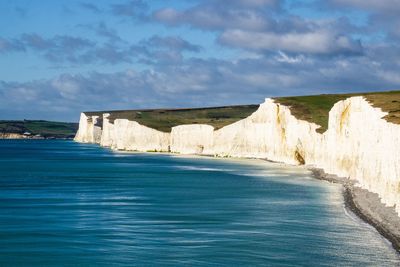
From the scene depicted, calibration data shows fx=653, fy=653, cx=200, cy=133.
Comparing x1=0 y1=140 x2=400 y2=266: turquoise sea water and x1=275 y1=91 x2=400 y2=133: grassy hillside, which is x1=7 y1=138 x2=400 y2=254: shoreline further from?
x1=275 y1=91 x2=400 y2=133: grassy hillside

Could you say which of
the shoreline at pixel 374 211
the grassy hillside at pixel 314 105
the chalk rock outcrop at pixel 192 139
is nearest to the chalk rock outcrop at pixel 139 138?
the chalk rock outcrop at pixel 192 139

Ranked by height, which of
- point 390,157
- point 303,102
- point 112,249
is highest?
point 303,102

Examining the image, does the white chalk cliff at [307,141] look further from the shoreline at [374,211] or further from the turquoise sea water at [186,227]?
the turquoise sea water at [186,227]

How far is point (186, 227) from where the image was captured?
3600cm

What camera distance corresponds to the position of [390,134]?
4122cm

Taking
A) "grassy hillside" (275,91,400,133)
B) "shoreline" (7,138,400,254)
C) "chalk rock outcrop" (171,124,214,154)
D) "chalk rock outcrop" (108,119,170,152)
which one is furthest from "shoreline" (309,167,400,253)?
"chalk rock outcrop" (108,119,170,152)

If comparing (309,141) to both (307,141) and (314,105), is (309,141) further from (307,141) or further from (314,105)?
(314,105)

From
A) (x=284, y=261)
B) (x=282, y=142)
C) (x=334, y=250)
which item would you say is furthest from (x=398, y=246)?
(x=282, y=142)

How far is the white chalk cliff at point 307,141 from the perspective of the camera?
143ft

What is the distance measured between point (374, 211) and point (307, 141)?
5566 cm

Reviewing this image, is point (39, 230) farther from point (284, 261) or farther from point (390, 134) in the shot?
point (390, 134)

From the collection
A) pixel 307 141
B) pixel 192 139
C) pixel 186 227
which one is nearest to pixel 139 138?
pixel 192 139

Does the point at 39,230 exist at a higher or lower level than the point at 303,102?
lower

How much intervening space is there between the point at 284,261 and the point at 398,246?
541 centimetres
